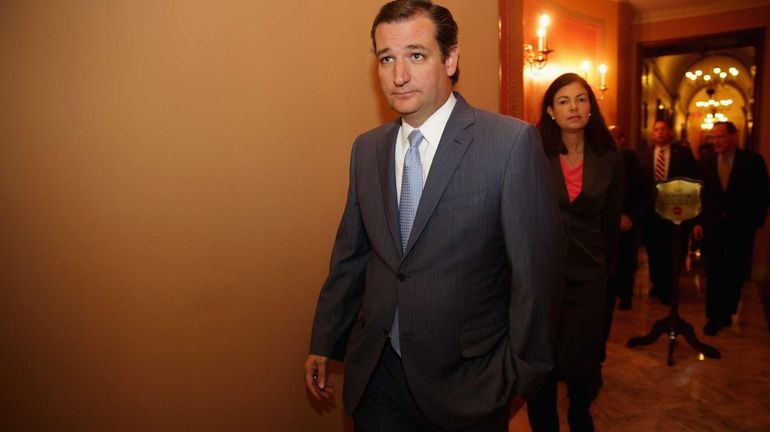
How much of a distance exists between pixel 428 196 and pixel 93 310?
94 centimetres

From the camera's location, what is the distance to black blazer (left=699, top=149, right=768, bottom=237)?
191 inches

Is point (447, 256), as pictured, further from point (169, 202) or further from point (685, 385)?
point (685, 385)

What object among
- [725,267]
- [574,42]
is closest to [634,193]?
[725,267]

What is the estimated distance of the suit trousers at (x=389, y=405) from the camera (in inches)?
65.1

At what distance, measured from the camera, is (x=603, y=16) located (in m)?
7.20

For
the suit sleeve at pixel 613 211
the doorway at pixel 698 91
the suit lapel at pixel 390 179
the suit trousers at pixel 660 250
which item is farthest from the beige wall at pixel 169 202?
the doorway at pixel 698 91

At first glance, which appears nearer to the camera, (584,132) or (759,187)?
(584,132)

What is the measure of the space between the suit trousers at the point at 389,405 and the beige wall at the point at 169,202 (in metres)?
0.46

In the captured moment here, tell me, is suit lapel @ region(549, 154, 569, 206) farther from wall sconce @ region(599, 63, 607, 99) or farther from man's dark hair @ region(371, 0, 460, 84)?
wall sconce @ region(599, 63, 607, 99)

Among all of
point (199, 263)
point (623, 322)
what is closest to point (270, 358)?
point (199, 263)

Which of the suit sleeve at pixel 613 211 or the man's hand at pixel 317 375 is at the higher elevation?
the suit sleeve at pixel 613 211

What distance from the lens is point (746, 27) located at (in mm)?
7320

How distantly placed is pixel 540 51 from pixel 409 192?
4505 mm

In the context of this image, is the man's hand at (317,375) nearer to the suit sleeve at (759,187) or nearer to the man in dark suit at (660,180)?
the man in dark suit at (660,180)
